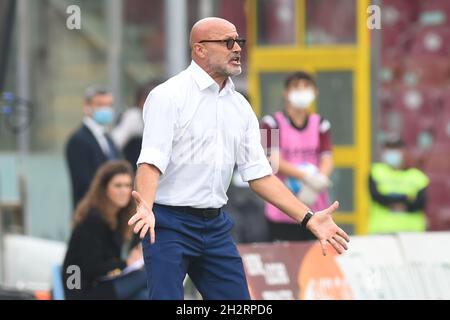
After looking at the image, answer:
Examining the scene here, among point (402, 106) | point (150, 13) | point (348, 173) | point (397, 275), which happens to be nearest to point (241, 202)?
point (348, 173)

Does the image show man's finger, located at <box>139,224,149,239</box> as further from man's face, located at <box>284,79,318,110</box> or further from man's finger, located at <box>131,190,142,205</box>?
man's face, located at <box>284,79,318,110</box>

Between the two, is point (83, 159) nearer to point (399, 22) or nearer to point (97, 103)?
point (97, 103)

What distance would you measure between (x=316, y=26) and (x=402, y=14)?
1941 mm

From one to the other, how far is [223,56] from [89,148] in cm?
438

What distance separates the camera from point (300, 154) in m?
10.6

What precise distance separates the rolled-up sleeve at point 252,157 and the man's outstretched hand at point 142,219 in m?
0.65

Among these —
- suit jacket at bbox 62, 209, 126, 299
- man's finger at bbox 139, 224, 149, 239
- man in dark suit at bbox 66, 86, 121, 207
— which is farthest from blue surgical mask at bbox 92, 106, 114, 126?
man's finger at bbox 139, 224, 149, 239

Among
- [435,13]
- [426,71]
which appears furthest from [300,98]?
[435,13]

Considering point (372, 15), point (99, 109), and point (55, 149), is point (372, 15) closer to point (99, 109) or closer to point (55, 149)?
point (99, 109)

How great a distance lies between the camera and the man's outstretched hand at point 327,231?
6.83 meters

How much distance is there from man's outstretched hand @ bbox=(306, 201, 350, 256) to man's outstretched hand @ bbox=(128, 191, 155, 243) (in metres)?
0.79

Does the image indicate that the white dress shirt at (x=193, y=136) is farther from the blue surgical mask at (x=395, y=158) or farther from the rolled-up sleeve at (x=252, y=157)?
the blue surgical mask at (x=395, y=158)

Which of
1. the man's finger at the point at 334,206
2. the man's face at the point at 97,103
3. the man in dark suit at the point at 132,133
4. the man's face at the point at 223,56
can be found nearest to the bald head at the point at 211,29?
the man's face at the point at 223,56

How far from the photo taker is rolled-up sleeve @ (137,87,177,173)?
669 centimetres
